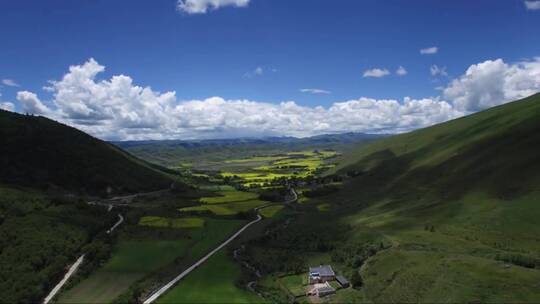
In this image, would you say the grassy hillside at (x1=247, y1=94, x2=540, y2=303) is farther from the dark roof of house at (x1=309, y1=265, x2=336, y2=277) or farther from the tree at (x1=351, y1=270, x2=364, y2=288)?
the dark roof of house at (x1=309, y1=265, x2=336, y2=277)

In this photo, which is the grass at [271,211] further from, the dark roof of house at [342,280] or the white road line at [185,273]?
the dark roof of house at [342,280]

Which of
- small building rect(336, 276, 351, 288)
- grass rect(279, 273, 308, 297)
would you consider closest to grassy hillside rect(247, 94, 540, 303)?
small building rect(336, 276, 351, 288)

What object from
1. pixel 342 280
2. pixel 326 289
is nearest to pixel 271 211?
pixel 342 280

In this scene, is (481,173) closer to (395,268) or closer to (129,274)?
(395,268)

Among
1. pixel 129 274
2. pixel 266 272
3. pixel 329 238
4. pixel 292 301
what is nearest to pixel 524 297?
pixel 292 301

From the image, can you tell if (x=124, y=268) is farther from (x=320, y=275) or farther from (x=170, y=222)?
(x=320, y=275)
